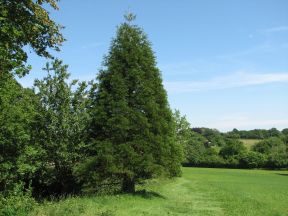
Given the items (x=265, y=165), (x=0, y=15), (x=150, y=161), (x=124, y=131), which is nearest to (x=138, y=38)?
(x=124, y=131)

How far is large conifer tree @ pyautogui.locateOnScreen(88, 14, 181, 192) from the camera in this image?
23250mm

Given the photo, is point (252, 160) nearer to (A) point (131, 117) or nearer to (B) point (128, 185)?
(B) point (128, 185)

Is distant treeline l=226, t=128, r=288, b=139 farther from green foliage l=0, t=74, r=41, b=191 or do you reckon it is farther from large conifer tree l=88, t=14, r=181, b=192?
green foliage l=0, t=74, r=41, b=191

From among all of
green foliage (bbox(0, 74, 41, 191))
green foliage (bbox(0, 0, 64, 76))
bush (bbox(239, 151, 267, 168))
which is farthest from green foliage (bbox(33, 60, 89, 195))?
bush (bbox(239, 151, 267, 168))

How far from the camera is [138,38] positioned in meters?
25.9

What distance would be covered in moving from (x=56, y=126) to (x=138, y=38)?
948 cm

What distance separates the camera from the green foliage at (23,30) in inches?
417

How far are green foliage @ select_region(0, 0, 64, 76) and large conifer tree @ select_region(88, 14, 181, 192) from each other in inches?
472

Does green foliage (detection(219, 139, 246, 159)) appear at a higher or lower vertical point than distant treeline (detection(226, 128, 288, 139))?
lower

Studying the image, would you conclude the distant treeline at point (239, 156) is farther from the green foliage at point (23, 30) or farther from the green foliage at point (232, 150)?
the green foliage at point (23, 30)

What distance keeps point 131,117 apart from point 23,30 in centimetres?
1325

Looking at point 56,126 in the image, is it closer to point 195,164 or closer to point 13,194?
point 13,194

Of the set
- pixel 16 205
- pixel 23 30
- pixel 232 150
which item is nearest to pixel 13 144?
pixel 16 205

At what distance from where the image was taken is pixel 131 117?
78.0 feet
